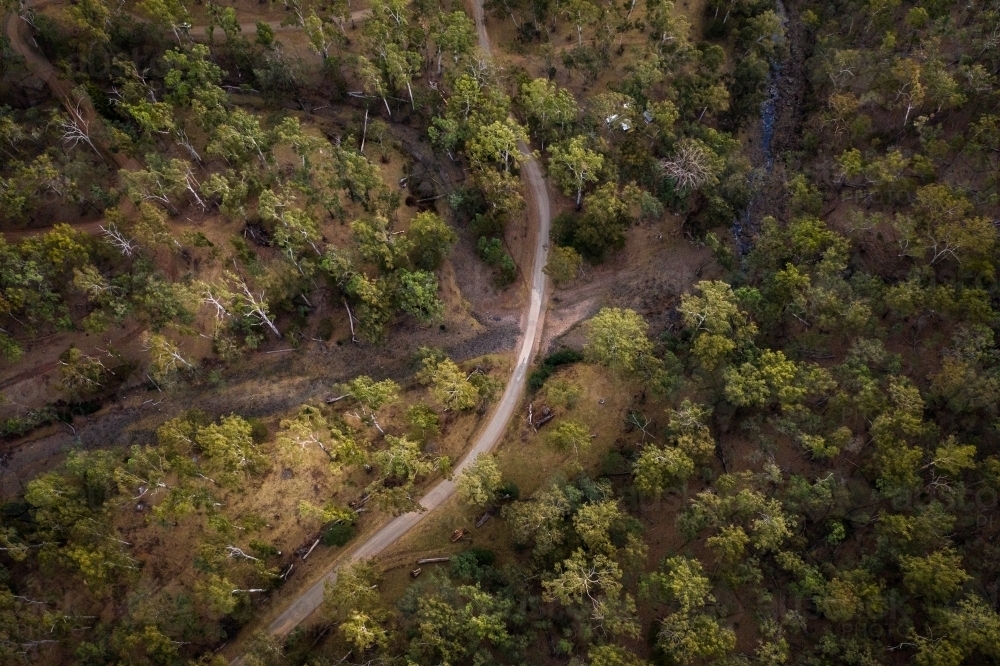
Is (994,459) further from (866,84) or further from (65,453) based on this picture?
(65,453)

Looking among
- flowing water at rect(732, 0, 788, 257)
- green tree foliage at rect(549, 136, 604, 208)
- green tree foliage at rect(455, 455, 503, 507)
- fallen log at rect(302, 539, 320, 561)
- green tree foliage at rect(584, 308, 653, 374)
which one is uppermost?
green tree foliage at rect(549, 136, 604, 208)

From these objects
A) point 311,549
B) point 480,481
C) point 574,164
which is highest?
point 574,164

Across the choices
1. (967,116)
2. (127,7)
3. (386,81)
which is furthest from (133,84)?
(967,116)

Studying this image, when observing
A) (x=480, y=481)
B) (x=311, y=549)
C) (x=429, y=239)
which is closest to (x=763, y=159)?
(x=429, y=239)

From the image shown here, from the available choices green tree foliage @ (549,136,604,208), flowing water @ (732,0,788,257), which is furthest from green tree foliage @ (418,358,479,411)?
flowing water @ (732,0,788,257)

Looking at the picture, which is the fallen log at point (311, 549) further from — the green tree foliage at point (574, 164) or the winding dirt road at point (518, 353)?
the green tree foliage at point (574, 164)

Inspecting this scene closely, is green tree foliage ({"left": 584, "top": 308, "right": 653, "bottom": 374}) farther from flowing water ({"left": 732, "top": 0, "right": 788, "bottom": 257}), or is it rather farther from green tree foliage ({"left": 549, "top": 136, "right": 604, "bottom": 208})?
flowing water ({"left": 732, "top": 0, "right": 788, "bottom": 257})

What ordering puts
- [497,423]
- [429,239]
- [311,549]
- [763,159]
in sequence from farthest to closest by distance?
1. [763,159]
2. [429,239]
3. [497,423]
4. [311,549]

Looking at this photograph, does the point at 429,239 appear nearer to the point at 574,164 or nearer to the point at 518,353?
the point at 518,353

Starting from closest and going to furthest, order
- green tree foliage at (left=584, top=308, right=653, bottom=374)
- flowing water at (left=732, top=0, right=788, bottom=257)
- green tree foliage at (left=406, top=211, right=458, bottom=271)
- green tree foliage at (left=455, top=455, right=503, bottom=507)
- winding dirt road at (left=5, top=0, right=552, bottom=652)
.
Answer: green tree foliage at (left=455, top=455, right=503, bottom=507), winding dirt road at (left=5, top=0, right=552, bottom=652), green tree foliage at (left=584, top=308, right=653, bottom=374), green tree foliage at (left=406, top=211, right=458, bottom=271), flowing water at (left=732, top=0, right=788, bottom=257)
